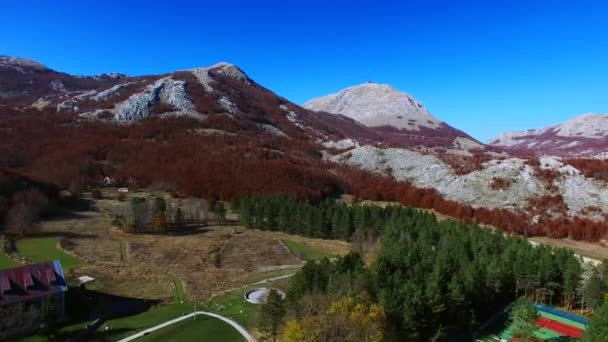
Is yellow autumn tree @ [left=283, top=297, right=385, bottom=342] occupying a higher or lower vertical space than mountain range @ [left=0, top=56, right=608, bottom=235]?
lower

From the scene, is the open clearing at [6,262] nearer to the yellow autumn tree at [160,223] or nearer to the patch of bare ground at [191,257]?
the patch of bare ground at [191,257]

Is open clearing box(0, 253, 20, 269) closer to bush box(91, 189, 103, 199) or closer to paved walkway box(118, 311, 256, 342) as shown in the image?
paved walkway box(118, 311, 256, 342)

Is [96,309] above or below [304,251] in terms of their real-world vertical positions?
A: below

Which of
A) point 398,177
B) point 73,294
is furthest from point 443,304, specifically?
point 398,177

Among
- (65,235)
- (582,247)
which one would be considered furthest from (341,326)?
(582,247)

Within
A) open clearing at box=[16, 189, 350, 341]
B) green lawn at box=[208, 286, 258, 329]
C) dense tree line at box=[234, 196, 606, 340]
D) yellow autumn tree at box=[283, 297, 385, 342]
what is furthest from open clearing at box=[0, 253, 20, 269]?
yellow autumn tree at box=[283, 297, 385, 342]

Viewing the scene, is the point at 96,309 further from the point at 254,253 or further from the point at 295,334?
the point at 254,253
